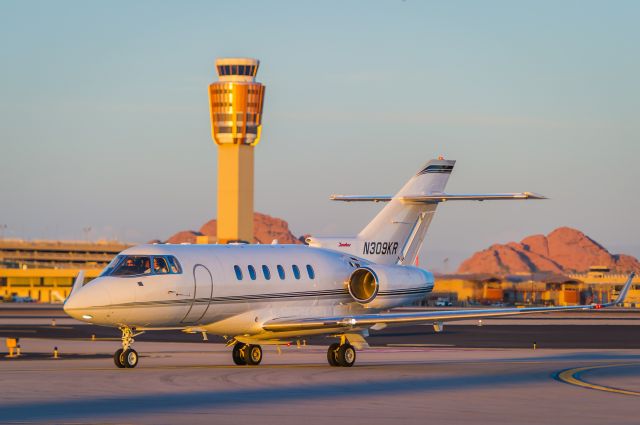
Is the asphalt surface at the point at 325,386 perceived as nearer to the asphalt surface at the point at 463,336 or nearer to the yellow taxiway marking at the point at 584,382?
the yellow taxiway marking at the point at 584,382

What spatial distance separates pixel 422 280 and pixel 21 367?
13203 mm

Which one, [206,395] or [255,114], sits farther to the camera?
[255,114]

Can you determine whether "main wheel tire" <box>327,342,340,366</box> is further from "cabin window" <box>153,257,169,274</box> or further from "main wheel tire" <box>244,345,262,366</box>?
"cabin window" <box>153,257,169,274</box>

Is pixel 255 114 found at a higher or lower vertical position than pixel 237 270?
higher

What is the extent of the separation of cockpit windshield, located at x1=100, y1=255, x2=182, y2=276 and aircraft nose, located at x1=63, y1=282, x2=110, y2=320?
3.02ft

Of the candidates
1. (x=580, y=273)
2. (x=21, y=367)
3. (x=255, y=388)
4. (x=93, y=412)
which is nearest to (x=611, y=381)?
(x=255, y=388)

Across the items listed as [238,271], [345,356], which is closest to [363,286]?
[345,356]

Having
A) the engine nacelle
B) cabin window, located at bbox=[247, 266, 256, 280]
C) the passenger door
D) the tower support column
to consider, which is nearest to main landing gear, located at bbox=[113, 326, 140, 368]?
the passenger door

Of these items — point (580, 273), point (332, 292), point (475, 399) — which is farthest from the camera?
point (580, 273)

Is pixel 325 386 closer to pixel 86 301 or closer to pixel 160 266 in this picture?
pixel 160 266

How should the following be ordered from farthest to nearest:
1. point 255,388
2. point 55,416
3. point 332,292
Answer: point 332,292, point 255,388, point 55,416

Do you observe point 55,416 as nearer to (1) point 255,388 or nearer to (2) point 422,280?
(1) point 255,388

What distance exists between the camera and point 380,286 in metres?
35.6

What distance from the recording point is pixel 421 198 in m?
38.1
